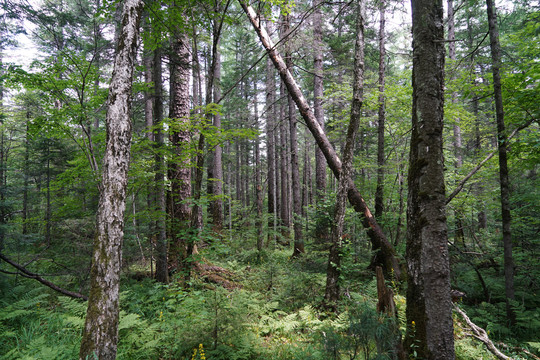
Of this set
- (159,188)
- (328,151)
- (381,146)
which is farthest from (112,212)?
(381,146)

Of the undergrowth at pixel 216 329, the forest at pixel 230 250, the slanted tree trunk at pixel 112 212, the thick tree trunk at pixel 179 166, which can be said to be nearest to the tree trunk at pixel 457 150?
the forest at pixel 230 250

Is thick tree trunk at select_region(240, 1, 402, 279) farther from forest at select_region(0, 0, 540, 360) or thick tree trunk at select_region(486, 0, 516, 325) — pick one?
thick tree trunk at select_region(486, 0, 516, 325)

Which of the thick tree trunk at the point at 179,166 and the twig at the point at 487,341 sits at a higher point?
the thick tree trunk at the point at 179,166

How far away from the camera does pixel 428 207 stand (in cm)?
261

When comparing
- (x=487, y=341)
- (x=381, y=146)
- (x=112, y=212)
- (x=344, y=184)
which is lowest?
(x=487, y=341)

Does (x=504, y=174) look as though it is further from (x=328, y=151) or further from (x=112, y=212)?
(x=112, y=212)

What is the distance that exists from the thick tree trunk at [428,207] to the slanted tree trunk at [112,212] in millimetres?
3505

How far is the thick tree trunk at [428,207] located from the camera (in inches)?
97.6

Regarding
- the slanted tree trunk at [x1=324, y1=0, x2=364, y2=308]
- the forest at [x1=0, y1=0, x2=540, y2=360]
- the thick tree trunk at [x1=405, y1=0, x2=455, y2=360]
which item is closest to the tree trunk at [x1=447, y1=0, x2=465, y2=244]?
the forest at [x1=0, y1=0, x2=540, y2=360]

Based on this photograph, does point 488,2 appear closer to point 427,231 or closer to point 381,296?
point 427,231

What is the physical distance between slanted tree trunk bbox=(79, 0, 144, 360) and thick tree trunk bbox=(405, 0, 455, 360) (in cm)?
351

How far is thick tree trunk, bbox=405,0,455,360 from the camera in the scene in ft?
8.13

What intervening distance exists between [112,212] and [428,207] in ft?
12.5

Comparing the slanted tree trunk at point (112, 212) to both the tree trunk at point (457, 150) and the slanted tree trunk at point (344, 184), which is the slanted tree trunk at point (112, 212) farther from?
the tree trunk at point (457, 150)
